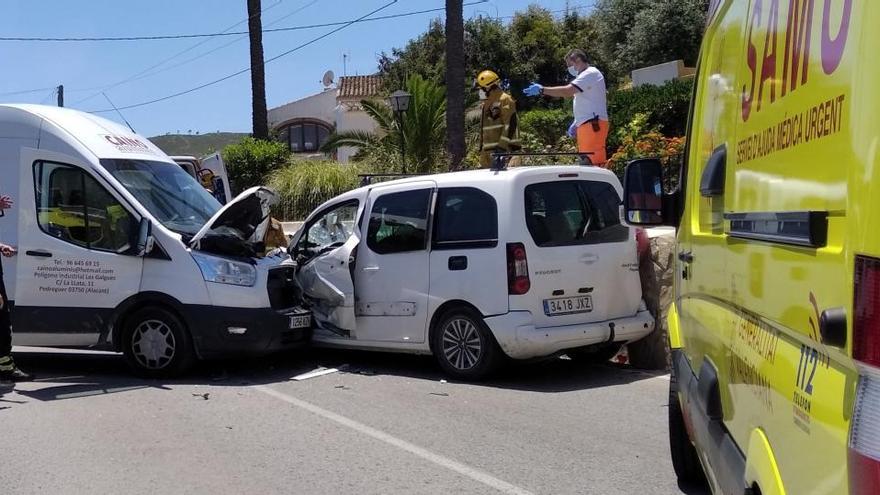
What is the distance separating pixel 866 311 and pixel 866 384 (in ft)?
0.48

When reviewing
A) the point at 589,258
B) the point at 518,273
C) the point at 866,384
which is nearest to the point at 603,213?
the point at 589,258

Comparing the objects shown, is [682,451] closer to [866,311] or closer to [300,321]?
[866,311]

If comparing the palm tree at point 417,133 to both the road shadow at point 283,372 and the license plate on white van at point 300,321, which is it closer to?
the road shadow at point 283,372

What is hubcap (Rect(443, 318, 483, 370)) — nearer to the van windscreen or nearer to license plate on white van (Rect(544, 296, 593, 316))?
license plate on white van (Rect(544, 296, 593, 316))

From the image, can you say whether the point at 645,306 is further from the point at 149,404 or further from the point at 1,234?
the point at 1,234

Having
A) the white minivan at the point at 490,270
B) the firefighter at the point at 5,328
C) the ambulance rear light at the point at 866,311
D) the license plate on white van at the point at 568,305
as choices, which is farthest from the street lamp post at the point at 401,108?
the ambulance rear light at the point at 866,311

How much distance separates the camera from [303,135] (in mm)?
50844

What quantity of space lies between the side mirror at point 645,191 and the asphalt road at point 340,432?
1641 millimetres

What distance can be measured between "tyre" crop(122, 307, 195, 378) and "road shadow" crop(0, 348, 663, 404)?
0.13 meters

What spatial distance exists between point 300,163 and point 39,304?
1501cm

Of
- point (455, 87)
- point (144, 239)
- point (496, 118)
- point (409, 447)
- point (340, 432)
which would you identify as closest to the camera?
point (409, 447)

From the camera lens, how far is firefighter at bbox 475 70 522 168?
1149 cm

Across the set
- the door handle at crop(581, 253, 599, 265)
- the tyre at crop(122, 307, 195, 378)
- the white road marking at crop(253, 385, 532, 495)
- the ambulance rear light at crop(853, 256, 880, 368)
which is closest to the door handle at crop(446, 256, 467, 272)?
the door handle at crop(581, 253, 599, 265)

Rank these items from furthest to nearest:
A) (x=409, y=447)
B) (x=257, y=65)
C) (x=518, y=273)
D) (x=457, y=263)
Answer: (x=257, y=65) → (x=457, y=263) → (x=518, y=273) → (x=409, y=447)
